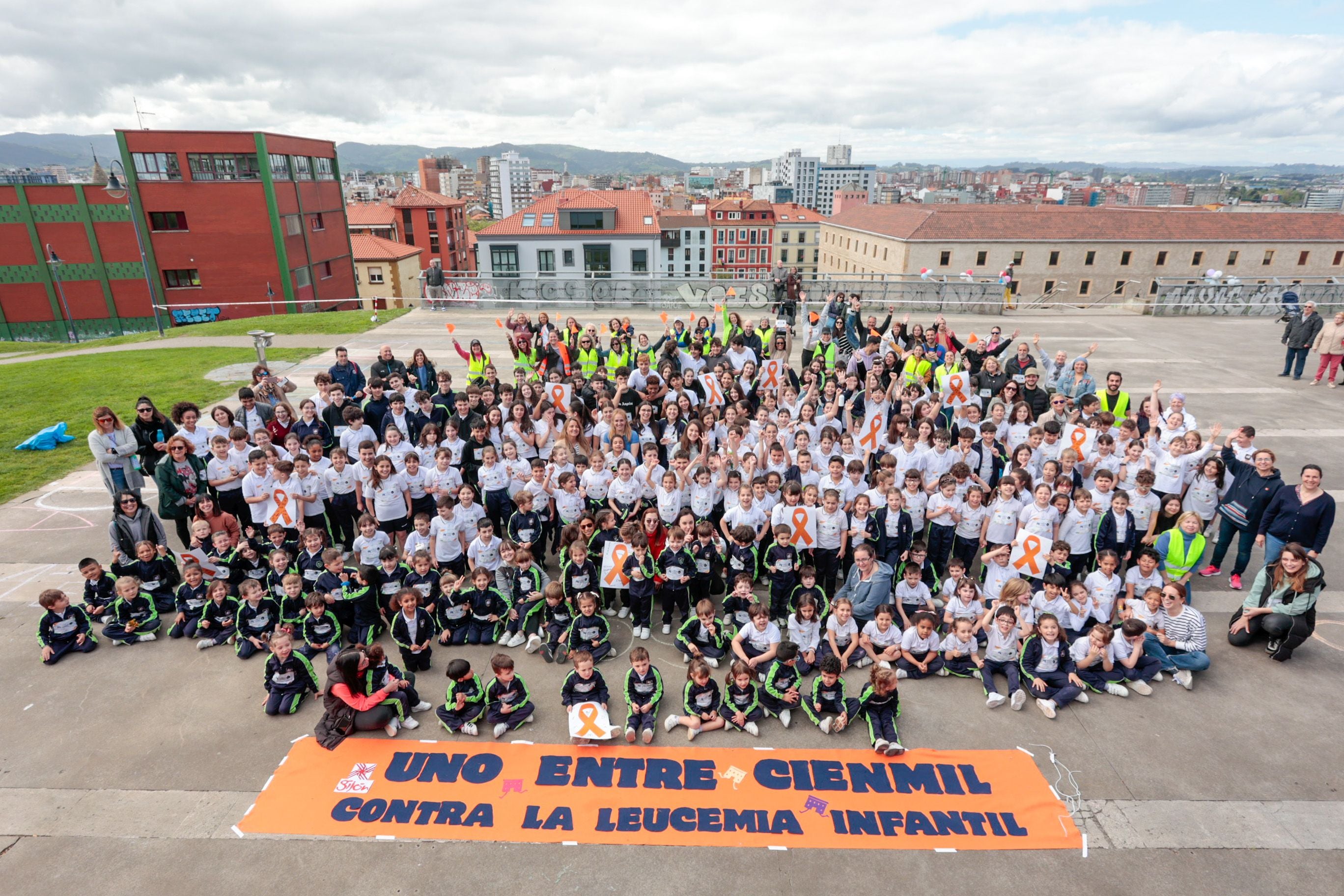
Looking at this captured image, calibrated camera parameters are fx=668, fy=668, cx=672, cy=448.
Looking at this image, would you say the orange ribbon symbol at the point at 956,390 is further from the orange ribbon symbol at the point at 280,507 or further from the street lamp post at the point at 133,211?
the street lamp post at the point at 133,211

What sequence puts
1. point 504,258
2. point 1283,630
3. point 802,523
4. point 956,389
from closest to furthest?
point 1283,630 → point 802,523 → point 956,389 → point 504,258

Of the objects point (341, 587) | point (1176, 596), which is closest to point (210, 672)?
point (341, 587)

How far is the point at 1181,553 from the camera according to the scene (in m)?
7.68

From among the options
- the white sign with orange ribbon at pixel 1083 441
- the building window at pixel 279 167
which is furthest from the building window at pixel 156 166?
the white sign with orange ribbon at pixel 1083 441

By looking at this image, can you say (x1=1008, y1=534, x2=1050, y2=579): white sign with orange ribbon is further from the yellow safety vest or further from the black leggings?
the black leggings

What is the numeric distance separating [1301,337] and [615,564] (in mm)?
18569

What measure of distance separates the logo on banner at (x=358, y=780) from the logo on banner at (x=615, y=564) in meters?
3.02

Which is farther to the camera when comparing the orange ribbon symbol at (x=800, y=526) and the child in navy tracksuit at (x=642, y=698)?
the orange ribbon symbol at (x=800, y=526)

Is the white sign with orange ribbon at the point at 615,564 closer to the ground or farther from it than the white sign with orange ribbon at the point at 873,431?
closer to the ground

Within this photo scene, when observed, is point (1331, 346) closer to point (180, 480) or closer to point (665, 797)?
point (665, 797)

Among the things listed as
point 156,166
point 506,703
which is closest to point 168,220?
point 156,166

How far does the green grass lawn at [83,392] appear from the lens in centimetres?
1262

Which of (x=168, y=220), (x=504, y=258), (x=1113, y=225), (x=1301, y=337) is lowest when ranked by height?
(x=1301, y=337)

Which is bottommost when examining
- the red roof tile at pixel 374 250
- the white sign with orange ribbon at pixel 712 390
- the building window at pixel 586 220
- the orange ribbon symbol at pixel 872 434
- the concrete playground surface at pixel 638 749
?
the concrete playground surface at pixel 638 749
